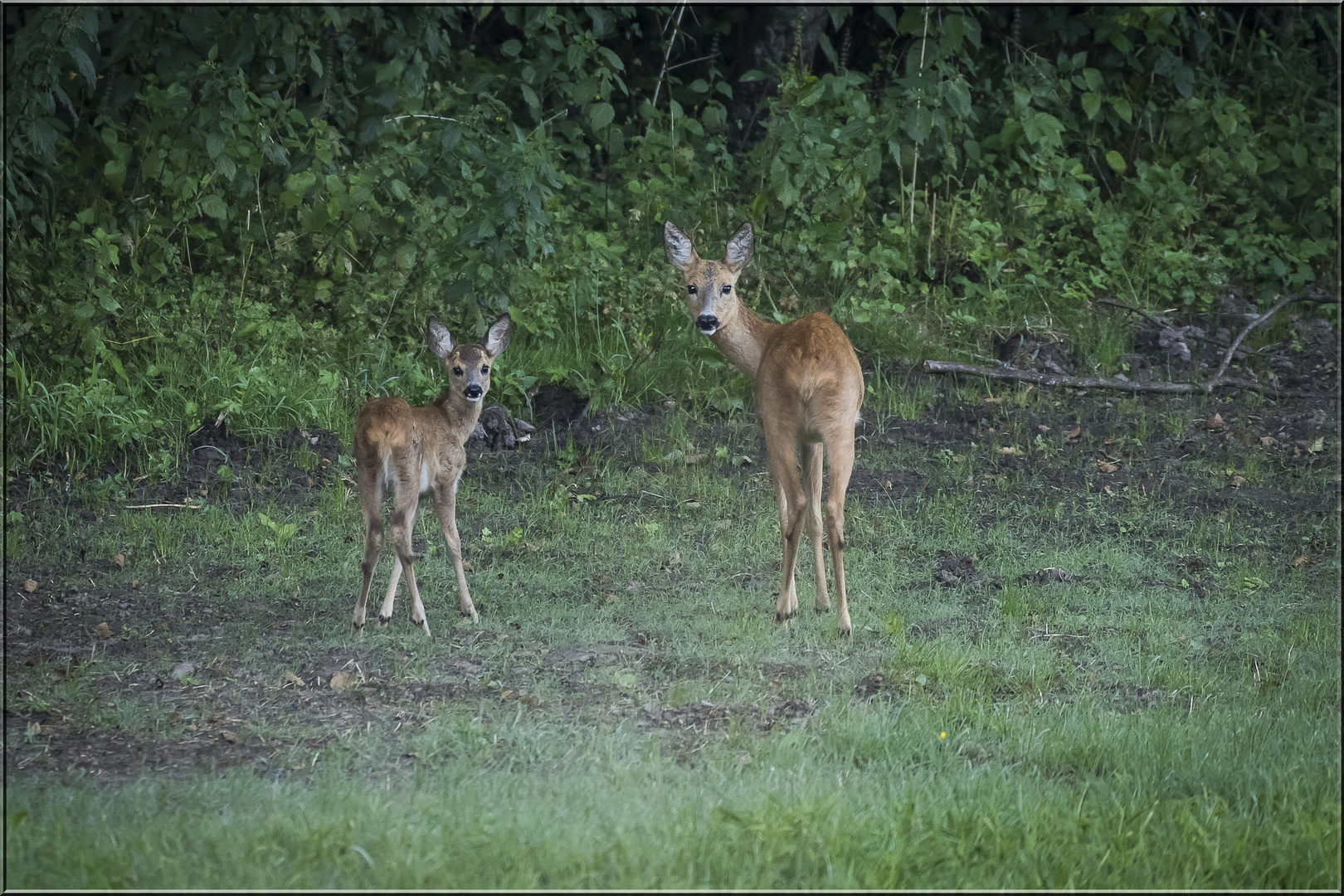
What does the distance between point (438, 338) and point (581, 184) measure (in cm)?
442

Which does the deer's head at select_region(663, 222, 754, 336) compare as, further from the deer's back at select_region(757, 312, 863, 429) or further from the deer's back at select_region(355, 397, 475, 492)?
the deer's back at select_region(355, 397, 475, 492)

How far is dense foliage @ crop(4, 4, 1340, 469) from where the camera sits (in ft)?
25.9

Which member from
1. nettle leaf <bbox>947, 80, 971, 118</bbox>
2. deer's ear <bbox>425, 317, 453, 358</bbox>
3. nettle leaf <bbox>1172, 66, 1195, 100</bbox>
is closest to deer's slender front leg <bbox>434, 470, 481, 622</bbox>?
deer's ear <bbox>425, 317, 453, 358</bbox>

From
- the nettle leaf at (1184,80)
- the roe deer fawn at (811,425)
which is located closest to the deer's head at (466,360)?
the roe deer fawn at (811,425)

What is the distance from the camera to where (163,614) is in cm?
555

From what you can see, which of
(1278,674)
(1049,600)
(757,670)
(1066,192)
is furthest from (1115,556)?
(1066,192)

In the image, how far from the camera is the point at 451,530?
5.63 m

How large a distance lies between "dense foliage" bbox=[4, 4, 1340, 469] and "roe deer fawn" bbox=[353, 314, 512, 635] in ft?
6.24

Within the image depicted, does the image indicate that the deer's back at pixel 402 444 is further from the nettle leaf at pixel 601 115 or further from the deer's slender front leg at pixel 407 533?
the nettle leaf at pixel 601 115

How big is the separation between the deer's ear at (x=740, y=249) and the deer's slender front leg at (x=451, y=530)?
2.01 m

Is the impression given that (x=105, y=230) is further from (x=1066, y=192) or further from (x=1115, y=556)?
(x=1066, y=192)

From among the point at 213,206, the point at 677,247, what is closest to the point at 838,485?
the point at 677,247

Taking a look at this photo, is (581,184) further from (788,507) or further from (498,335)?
(788,507)

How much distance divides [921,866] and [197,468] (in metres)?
5.21
